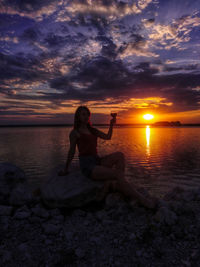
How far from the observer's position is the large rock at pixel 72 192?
6.20m

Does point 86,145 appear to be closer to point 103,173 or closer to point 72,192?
point 103,173

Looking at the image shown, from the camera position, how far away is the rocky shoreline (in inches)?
158

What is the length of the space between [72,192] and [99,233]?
1.78 m

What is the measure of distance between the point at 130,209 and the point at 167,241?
1630 mm

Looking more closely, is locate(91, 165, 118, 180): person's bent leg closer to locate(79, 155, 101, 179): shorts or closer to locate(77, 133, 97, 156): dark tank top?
locate(79, 155, 101, 179): shorts

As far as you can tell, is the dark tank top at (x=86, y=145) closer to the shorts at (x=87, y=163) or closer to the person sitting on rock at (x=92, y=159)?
the person sitting on rock at (x=92, y=159)

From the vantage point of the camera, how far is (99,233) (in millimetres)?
4934

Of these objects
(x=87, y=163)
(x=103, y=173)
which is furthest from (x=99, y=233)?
(x=87, y=163)

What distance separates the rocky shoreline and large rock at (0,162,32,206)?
4 cm

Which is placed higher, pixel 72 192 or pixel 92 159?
pixel 92 159

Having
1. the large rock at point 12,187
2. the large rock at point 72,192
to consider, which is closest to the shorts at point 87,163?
the large rock at point 72,192

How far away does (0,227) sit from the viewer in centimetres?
516

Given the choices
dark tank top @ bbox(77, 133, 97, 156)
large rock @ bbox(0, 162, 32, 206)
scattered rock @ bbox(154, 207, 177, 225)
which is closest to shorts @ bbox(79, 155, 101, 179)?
dark tank top @ bbox(77, 133, 97, 156)

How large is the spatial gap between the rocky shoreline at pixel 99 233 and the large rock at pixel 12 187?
35 mm
